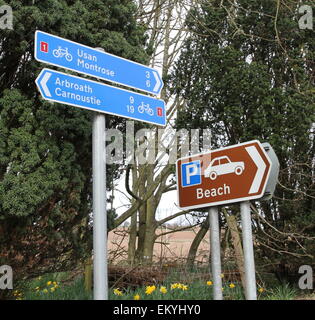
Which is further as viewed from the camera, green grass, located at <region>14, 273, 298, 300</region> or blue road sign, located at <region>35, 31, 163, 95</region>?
green grass, located at <region>14, 273, 298, 300</region>

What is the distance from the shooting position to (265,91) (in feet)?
23.9

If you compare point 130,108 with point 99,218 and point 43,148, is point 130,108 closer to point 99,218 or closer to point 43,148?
point 99,218

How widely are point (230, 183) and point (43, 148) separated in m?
2.32

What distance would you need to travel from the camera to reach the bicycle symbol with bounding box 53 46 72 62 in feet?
10.9

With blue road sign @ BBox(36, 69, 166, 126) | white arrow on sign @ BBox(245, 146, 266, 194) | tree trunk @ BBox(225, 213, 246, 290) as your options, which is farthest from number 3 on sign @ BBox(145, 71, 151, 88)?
tree trunk @ BBox(225, 213, 246, 290)

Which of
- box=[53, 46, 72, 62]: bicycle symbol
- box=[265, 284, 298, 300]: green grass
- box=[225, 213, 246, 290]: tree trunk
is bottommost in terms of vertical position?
box=[265, 284, 298, 300]: green grass

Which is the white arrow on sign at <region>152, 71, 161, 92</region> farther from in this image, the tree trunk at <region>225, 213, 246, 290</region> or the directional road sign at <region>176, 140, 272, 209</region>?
the tree trunk at <region>225, 213, 246, 290</region>

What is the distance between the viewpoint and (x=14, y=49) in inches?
201

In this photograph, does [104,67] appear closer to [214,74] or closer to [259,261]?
[214,74]

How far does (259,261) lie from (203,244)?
2.88 meters

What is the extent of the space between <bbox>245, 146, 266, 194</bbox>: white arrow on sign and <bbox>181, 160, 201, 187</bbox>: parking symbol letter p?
375 millimetres

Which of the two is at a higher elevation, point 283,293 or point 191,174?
point 191,174

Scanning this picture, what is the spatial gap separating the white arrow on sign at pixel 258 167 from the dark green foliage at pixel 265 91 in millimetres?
Answer: 4131

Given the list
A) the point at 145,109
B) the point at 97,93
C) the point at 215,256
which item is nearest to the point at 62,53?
the point at 97,93
